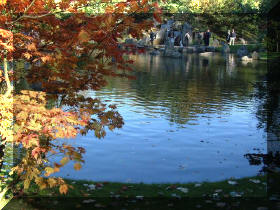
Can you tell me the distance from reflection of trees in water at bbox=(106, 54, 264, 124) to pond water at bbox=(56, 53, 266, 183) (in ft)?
0.16

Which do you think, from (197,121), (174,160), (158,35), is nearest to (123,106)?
(197,121)

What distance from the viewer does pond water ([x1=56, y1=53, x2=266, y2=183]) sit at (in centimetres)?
1084

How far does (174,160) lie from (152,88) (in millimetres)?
14741

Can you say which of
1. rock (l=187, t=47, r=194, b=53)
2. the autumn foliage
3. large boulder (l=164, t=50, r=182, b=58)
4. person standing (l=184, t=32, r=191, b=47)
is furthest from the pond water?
person standing (l=184, t=32, r=191, b=47)

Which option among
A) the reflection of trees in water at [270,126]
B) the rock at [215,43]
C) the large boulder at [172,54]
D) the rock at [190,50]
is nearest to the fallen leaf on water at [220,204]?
the reflection of trees in water at [270,126]

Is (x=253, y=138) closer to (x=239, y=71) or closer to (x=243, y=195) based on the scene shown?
(x=243, y=195)

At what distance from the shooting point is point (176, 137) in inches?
578

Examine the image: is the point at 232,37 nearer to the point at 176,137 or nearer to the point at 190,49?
the point at 190,49

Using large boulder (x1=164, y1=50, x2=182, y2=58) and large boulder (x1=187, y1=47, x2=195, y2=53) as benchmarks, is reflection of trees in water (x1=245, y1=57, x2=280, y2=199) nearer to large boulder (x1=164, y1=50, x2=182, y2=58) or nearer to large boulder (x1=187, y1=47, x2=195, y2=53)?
large boulder (x1=164, y1=50, x2=182, y2=58)

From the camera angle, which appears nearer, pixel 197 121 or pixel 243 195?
pixel 243 195

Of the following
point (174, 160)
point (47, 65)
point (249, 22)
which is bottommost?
point (174, 160)

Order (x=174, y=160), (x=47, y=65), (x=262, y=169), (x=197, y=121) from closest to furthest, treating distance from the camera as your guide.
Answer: (x=47, y=65)
(x=262, y=169)
(x=174, y=160)
(x=197, y=121)

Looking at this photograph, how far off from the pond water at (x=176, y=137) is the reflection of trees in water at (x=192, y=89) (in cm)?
5

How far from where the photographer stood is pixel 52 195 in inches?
342
